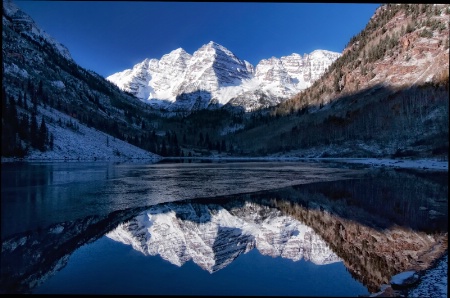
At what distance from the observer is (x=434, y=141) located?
7319 cm

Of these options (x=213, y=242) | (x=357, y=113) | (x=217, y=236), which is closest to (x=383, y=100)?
(x=357, y=113)

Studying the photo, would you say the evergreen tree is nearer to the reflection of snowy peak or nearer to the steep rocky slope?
the steep rocky slope

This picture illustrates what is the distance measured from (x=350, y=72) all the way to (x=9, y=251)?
178318 mm

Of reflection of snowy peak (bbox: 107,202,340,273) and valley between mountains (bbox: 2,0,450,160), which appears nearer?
reflection of snowy peak (bbox: 107,202,340,273)

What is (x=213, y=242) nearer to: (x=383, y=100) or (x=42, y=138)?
(x=42, y=138)

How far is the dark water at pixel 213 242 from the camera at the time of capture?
10586 millimetres

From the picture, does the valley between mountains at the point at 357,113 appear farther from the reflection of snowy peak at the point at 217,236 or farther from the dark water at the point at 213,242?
the reflection of snowy peak at the point at 217,236

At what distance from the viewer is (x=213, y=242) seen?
50.5 ft

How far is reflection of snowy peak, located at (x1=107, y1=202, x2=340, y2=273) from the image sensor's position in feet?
44.1

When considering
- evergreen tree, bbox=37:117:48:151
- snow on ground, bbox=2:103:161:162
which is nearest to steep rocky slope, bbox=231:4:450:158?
snow on ground, bbox=2:103:161:162

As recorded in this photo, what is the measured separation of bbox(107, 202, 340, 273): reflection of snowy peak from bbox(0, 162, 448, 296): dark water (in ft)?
0.18

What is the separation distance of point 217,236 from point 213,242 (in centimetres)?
108

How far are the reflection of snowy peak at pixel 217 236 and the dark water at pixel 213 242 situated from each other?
5cm

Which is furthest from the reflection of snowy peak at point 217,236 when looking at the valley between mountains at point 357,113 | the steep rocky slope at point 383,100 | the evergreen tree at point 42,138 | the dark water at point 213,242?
the evergreen tree at point 42,138
